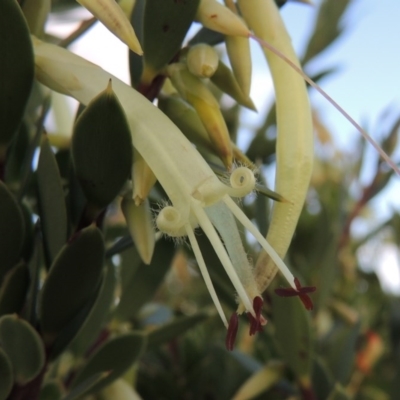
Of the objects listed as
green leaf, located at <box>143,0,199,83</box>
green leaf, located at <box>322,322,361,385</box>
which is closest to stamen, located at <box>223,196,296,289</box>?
green leaf, located at <box>143,0,199,83</box>

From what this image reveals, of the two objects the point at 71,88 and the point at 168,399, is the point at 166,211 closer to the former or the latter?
the point at 71,88

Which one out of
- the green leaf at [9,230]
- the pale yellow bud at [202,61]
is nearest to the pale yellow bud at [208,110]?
the pale yellow bud at [202,61]

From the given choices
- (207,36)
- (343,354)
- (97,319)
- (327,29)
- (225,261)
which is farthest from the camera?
(327,29)

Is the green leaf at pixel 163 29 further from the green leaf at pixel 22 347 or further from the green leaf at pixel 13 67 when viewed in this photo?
the green leaf at pixel 22 347

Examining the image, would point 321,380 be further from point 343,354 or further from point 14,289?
point 14,289

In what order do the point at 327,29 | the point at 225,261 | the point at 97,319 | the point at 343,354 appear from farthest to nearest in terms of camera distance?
the point at 327,29 < the point at 343,354 < the point at 97,319 < the point at 225,261

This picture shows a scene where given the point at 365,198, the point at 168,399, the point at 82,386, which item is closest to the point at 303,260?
the point at 365,198

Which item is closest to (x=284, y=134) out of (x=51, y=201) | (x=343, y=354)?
(x=51, y=201)

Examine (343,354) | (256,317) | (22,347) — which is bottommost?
(343,354)
